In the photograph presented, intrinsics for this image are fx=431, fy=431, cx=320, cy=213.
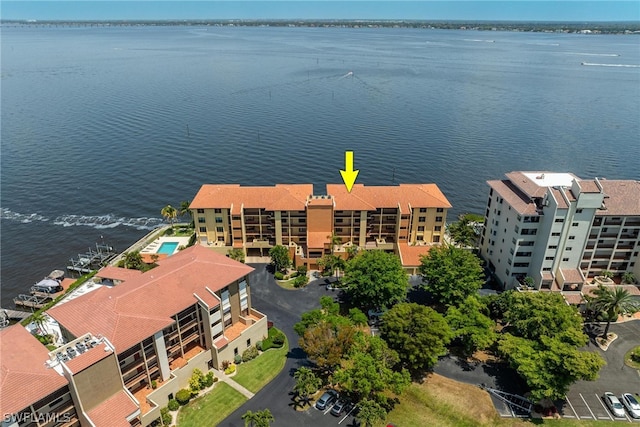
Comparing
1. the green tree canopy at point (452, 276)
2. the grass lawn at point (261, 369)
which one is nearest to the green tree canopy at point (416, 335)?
the green tree canopy at point (452, 276)

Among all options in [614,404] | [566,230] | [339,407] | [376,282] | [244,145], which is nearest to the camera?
[339,407]

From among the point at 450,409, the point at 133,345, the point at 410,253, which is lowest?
the point at 450,409

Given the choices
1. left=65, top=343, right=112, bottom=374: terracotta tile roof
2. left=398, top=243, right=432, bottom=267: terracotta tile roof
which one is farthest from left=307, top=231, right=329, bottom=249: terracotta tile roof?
left=65, top=343, right=112, bottom=374: terracotta tile roof

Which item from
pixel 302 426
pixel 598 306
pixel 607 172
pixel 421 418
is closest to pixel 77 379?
pixel 302 426

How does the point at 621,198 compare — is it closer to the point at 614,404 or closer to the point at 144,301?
the point at 614,404

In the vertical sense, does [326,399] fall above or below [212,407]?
above

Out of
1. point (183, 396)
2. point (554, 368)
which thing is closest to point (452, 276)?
point (554, 368)
